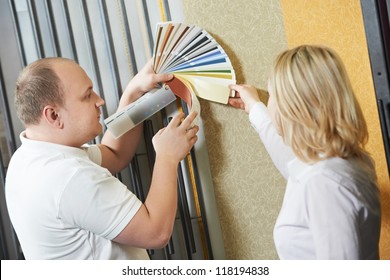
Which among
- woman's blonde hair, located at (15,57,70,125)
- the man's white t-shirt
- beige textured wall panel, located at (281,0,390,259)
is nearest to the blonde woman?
beige textured wall panel, located at (281,0,390,259)

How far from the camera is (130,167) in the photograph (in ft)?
6.11

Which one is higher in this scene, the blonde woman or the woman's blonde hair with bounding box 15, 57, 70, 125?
the woman's blonde hair with bounding box 15, 57, 70, 125

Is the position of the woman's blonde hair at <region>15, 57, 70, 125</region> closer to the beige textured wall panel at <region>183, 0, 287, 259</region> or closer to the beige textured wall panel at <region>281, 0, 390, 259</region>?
the beige textured wall panel at <region>183, 0, 287, 259</region>

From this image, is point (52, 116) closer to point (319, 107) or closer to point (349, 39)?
point (319, 107)

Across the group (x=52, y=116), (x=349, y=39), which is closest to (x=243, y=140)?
(x=349, y=39)

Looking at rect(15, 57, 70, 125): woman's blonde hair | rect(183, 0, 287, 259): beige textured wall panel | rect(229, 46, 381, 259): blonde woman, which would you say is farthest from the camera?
rect(183, 0, 287, 259): beige textured wall panel

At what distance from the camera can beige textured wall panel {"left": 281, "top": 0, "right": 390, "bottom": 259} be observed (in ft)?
5.37

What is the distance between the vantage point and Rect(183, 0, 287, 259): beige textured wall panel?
176 cm

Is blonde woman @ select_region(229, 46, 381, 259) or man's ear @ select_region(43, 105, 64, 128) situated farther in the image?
man's ear @ select_region(43, 105, 64, 128)

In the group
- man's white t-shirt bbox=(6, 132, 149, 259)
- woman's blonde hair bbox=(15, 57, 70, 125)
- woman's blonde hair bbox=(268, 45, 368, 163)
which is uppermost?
woman's blonde hair bbox=(15, 57, 70, 125)

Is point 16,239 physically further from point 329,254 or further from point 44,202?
point 329,254

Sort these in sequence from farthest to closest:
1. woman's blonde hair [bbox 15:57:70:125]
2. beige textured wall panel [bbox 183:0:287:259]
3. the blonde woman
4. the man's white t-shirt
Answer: beige textured wall panel [bbox 183:0:287:259] < woman's blonde hair [bbox 15:57:70:125] < the man's white t-shirt < the blonde woman

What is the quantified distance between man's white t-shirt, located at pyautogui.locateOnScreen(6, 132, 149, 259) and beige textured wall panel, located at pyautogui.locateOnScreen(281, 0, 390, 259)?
0.74 metres

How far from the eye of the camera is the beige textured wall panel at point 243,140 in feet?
5.78
